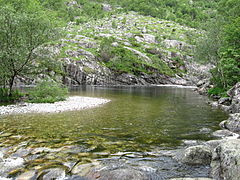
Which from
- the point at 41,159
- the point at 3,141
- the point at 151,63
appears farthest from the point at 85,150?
the point at 151,63

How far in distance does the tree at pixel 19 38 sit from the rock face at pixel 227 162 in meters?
23.0

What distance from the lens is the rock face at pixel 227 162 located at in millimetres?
6398

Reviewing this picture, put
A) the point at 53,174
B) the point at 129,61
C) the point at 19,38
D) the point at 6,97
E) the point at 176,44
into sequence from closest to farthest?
1. the point at 53,174
2. the point at 19,38
3. the point at 6,97
4. the point at 129,61
5. the point at 176,44

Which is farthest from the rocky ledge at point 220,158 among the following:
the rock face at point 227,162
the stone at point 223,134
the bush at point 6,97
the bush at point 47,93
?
the bush at point 6,97

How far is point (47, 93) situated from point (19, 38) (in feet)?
26.5

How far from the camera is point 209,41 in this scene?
45.2 m

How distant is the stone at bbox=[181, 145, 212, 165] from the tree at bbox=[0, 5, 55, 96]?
21.8 meters

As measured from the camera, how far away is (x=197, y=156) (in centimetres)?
853

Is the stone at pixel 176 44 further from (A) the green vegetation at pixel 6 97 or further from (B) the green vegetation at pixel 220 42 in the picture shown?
(A) the green vegetation at pixel 6 97

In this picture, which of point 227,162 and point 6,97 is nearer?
point 227,162

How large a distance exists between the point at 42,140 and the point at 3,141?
6.66ft

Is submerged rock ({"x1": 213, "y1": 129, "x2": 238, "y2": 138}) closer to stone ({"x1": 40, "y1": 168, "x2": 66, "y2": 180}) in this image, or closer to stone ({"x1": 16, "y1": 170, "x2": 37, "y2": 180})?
stone ({"x1": 40, "y1": 168, "x2": 66, "y2": 180})

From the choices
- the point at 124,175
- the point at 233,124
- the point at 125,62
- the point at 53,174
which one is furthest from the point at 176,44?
the point at 53,174

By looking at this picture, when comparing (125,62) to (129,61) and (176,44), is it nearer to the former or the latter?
(129,61)
